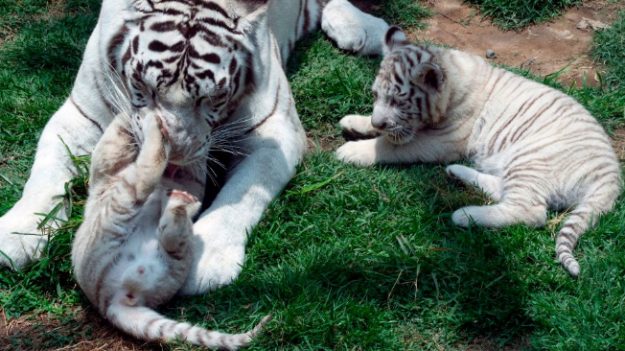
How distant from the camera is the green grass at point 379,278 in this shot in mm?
2975

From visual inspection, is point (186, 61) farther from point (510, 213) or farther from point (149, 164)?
point (510, 213)

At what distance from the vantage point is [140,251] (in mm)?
2984

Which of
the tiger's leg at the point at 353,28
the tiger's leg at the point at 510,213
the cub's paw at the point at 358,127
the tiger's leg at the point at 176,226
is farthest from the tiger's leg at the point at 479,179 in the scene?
the tiger's leg at the point at 176,226

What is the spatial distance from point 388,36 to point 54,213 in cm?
185

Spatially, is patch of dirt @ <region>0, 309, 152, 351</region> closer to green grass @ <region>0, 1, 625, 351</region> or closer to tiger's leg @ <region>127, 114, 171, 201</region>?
green grass @ <region>0, 1, 625, 351</region>

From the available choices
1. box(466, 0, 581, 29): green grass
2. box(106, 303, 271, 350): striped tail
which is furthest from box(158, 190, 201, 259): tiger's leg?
box(466, 0, 581, 29): green grass

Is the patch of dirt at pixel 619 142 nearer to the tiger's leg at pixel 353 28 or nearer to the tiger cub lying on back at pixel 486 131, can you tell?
the tiger cub lying on back at pixel 486 131

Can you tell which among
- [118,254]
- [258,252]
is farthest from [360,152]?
[118,254]

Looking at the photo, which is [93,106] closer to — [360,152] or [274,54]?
[274,54]

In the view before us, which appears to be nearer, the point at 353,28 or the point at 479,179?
the point at 479,179

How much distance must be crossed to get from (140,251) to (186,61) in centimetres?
75

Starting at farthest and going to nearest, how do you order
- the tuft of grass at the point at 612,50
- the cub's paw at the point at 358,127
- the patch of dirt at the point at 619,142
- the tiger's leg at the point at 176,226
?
the tuft of grass at the point at 612,50
the cub's paw at the point at 358,127
the patch of dirt at the point at 619,142
the tiger's leg at the point at 176,226

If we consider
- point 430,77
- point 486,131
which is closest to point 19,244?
point 430,77

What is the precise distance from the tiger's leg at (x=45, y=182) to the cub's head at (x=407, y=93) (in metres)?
1.32
